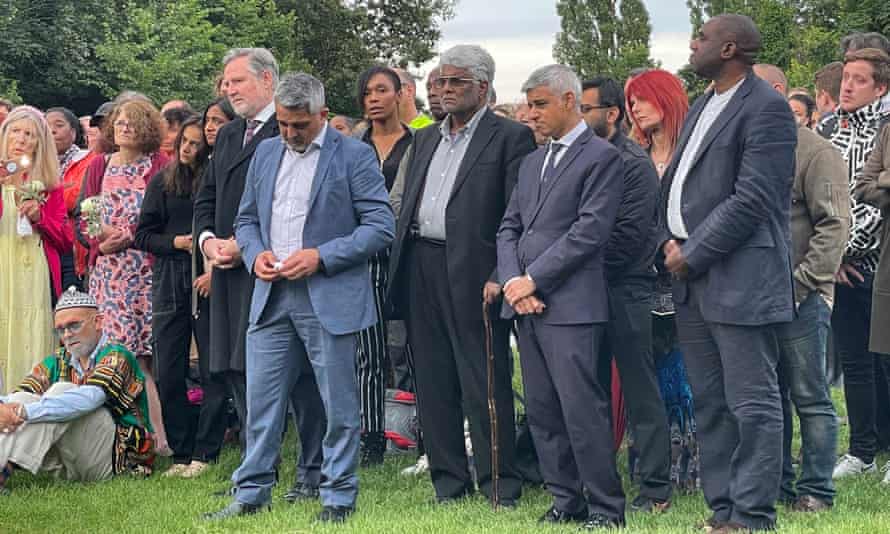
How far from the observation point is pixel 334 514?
7684 mm

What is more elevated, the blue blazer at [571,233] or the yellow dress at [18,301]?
the blue blazer at [571,233]

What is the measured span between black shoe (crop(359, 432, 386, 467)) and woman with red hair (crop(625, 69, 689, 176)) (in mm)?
3000

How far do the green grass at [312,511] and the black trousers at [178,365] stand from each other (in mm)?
263

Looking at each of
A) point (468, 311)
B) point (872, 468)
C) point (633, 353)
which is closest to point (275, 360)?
point (468, 311)

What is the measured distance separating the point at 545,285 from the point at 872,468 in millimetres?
3396

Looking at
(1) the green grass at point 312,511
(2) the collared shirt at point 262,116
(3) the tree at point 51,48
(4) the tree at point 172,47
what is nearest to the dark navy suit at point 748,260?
(1) the green grass at point 312,511

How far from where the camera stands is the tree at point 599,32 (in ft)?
264

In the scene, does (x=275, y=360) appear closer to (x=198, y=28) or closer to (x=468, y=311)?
(x=468, y=311)

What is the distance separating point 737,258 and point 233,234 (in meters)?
3.22

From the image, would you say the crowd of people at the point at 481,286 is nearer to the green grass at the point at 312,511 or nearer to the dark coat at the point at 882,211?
the dark coat at the point at 882,211

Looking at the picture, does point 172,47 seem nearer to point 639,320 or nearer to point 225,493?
point 225,493

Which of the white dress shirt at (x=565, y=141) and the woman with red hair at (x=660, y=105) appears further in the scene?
the woman with red hair at (x=660, y=105)

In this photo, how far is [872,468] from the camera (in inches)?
371

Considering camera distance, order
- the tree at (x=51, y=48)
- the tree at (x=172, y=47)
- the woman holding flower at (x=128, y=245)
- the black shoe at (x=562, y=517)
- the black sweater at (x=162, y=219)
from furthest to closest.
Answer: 1. the tree at (x=172, y=47)
2. the tree at (x=51, y=48)
3. the woman holding flower at (x=128, y=245)
4. the black sweater at (x=162, y=219)
5. the black shoe at (x=562, y=517)
